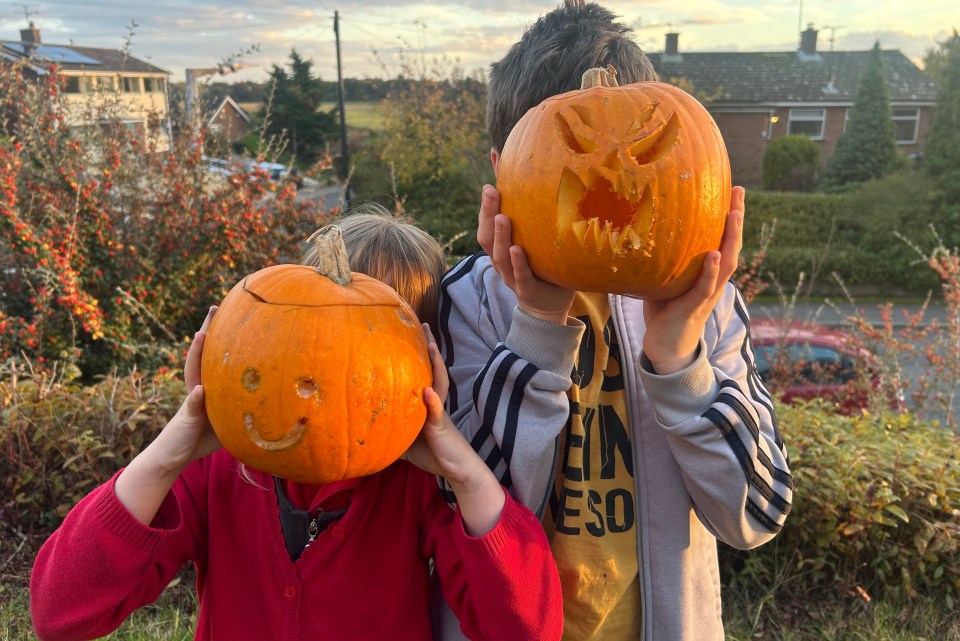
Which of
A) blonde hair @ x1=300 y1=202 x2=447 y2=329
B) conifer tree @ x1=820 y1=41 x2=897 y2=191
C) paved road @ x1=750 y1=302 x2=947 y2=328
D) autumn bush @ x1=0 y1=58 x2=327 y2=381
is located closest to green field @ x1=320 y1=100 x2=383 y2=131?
paved road @ x1=750 y1=302 x2=947 y2=328

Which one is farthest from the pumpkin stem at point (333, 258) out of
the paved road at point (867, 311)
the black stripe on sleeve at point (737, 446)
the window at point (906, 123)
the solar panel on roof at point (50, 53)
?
the window at point (906, 123)

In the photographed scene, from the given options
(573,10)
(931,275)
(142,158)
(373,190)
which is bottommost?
(931,275)

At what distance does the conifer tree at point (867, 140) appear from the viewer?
23781mm

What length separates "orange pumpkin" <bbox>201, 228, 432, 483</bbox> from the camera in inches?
58.2

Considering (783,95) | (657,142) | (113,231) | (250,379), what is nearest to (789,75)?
(783,95)

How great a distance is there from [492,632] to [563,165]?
3.58 feet

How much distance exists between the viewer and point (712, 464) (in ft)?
5.37

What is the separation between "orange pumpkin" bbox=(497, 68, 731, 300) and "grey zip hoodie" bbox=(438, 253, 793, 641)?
0.82 ft

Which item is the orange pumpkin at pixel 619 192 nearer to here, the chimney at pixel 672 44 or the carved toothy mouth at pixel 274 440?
the carved toothy mouth at pixel 274 440

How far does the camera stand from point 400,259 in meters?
→ 2.02

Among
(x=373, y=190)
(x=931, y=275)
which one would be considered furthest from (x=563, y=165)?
(x=931, y=275)

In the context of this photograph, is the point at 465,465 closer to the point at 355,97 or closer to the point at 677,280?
the point at 677,280

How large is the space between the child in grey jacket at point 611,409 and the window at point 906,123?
32561 millimetres

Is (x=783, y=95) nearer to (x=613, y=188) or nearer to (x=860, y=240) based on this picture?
(x=860, y=240)
